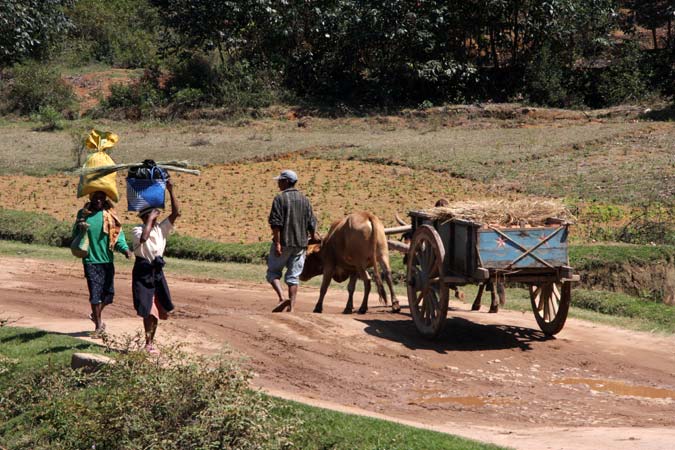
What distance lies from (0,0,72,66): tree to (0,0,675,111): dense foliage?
6.29 ft

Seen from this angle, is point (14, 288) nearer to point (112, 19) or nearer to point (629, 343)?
point (629, 343)

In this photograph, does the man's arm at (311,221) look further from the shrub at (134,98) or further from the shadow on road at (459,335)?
the shrub at (134,98)

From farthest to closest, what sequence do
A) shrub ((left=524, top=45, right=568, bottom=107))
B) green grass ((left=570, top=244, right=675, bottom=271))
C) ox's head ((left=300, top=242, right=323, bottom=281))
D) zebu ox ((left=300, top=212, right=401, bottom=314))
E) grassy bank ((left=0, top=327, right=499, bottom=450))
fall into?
1. shrub ((left=524, top=45, right=568, bottom=107))
2. green grass ((left=570, top=244, right=675, bottom=271))
3. ox's head ((left=300, top=242, right=323, bottom=281))
4. zebu ox ((left=300, top=212, right=401, bottom=314))
5. grassy bank ((left=0, top=327, right=499, bottom=450))

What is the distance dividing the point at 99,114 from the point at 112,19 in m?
12.9

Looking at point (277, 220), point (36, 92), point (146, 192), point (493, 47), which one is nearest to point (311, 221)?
point (277, 220)

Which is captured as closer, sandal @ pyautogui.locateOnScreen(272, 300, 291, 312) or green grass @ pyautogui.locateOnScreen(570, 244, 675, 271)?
sandal @ pyautogui.locateOnScreen(272, 300, 291, 312)

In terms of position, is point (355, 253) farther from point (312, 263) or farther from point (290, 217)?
point (290, 217)

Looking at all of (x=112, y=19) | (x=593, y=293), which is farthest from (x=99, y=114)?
(x=593, y=293)

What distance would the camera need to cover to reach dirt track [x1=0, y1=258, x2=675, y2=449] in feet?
29.3

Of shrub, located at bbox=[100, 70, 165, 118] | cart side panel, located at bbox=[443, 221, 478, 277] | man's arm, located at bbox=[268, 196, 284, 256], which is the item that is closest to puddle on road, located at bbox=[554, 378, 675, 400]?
cart side panel, located at bbox=[443, 221, 478, 277]

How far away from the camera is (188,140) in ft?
111

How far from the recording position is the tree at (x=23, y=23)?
1210 inches

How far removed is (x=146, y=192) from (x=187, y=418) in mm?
2632

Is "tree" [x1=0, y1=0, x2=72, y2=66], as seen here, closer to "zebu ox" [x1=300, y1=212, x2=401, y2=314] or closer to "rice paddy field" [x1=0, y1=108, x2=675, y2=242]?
"rice paddy field" [x1=0, y1=108, x2=675, y2=242]
